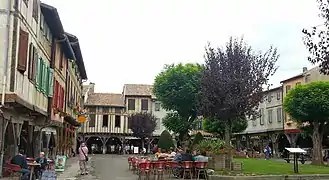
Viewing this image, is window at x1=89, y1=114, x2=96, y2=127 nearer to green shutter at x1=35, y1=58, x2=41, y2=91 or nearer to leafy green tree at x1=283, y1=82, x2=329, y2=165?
leafy green tree at x1=283, y1=82, x2=329, y2=165

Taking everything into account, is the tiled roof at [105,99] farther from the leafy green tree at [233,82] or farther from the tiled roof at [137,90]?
the leafy green tree at [233,82]

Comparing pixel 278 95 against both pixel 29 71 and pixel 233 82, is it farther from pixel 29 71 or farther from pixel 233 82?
pixel 29 71

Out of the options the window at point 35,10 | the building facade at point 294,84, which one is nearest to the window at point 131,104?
the building facade at point 294,84

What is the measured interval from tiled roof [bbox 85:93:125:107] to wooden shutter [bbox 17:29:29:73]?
48.5 metres

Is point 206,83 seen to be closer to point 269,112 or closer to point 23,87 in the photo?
point 23,87

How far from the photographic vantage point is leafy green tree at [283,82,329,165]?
34.0 m

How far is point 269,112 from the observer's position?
5706 cm

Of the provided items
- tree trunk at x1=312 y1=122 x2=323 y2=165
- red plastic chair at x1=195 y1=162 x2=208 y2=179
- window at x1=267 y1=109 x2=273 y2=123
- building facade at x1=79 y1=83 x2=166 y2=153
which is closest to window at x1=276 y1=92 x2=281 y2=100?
window at x1=267 y1=109 x2=273 y2=123

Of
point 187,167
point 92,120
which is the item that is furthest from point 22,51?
point 92,120

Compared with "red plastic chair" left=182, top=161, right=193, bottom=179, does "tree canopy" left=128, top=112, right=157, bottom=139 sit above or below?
above

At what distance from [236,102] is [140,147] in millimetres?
47943

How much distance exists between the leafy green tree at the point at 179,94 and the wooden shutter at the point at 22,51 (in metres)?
27.0

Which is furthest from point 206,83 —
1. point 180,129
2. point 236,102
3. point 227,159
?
point 180,129

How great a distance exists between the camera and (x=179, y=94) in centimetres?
4191
